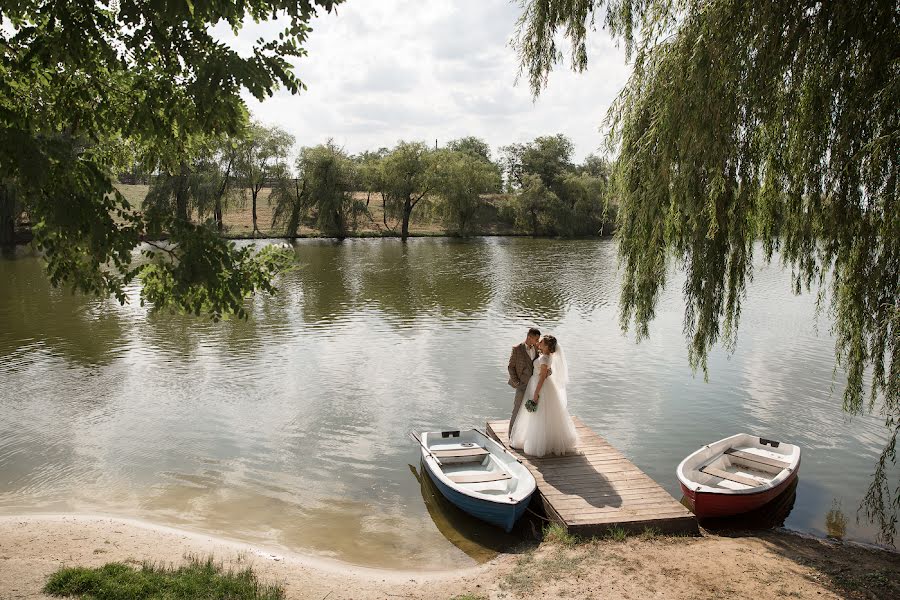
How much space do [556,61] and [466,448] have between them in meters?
5.84

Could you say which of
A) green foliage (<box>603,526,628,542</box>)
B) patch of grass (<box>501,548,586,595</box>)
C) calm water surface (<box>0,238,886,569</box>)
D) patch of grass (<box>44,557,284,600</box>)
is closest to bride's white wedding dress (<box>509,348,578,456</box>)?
calm water surface (<box>0,238,886,569</box>)

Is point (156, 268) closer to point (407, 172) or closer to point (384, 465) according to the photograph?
point (384, 465)

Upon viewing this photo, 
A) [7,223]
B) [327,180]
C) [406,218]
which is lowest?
[7,223]

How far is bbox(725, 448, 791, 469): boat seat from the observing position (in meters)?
10.0

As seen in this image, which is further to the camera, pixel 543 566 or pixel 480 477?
pixel 480 477

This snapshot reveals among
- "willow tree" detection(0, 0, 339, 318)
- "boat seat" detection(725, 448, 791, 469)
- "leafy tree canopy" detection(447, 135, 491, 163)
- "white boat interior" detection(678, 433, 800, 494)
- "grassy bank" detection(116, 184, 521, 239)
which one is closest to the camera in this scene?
"willow tree" detection(0, 0, 339, 318)

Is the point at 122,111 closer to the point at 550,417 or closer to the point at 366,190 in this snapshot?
the point at 550,417

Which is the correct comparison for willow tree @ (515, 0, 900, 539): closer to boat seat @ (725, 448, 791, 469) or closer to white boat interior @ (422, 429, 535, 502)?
boat seat @ (725, 448, 791, 469)

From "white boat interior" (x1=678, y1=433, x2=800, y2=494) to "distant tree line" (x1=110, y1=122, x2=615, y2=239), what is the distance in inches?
1607

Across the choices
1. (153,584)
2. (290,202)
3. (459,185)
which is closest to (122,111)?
(153,584)

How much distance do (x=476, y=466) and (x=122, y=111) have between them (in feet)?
22.2

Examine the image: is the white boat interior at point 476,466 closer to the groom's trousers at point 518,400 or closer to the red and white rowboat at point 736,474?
the groom's trousers at point 518,400

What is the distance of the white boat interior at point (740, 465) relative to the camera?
938 centimetres

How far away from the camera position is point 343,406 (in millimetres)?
14508
